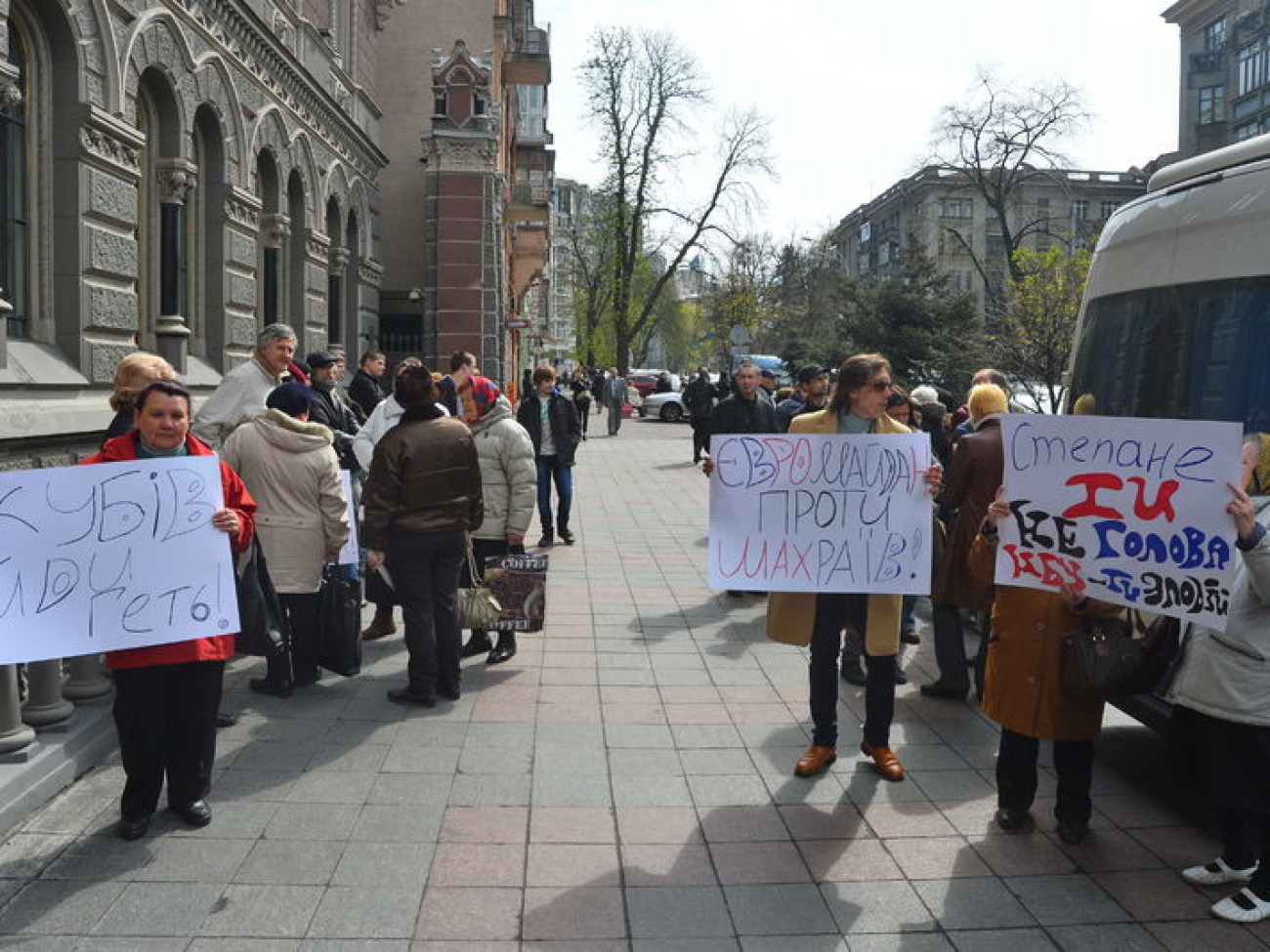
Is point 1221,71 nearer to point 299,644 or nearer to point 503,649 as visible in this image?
point 503,649

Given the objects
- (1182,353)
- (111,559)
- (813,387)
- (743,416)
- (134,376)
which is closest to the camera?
(111,559)

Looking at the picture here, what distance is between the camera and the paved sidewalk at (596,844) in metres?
4.01

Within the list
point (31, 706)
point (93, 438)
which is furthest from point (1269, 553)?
point (93, 438)

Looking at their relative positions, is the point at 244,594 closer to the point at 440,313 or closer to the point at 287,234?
the point at 287,234

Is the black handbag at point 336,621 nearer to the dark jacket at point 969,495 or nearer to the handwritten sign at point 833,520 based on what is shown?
the handwritten sign at point 833,520

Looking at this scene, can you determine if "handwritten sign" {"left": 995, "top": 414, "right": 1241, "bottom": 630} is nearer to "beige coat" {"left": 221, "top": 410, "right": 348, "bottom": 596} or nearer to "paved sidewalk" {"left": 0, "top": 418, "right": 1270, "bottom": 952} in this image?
"paved sidewalk" {"left": 0, "top": 418, "right": 1270, "bottom": 952}

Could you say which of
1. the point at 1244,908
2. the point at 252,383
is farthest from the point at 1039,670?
the point at 252,383

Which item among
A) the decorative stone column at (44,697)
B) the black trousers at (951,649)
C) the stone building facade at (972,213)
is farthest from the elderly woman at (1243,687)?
the stone building facade at (972,213)

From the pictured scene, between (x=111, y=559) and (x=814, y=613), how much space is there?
9.85ft

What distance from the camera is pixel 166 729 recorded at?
4.82 m

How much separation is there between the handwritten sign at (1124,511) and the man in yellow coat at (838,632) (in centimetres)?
79

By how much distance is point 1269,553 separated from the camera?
3877 millimetres

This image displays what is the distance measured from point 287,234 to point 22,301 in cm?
680

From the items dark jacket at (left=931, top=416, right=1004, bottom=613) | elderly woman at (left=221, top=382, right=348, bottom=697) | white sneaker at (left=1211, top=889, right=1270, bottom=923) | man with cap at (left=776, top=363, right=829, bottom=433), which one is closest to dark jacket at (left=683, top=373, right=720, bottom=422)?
man with cap at (left=776, top=363, right=829, bottom=433)
